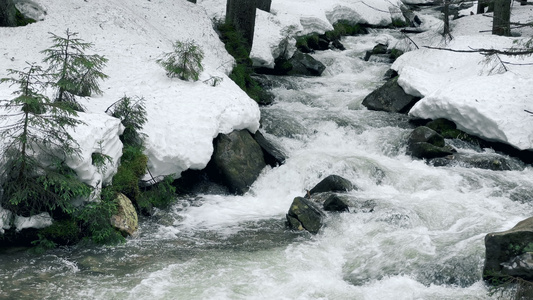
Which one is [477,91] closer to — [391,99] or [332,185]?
[391,99]

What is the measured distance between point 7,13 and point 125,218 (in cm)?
614

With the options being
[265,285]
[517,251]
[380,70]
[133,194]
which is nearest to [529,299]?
[517,251]

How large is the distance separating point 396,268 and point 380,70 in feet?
36.0

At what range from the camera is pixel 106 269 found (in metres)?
6.23

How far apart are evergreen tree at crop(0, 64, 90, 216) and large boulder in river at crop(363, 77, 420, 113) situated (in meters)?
8.37

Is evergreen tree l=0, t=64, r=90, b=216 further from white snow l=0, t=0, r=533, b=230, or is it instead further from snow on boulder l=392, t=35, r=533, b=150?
snow on boulder l=392, t=35, r=533, b=150

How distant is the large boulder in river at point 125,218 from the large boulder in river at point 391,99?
7596 mm

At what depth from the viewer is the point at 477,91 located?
37.3 ft

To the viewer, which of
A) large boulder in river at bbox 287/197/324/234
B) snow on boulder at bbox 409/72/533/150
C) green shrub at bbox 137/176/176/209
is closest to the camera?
large boulder in river at bbox 287/197/324/234

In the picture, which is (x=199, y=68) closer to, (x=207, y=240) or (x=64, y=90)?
(x=64, y=90)

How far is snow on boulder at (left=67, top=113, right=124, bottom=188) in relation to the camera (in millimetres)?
6926

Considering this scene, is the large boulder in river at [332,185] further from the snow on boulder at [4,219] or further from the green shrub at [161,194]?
the snow on boulder at [4,219]

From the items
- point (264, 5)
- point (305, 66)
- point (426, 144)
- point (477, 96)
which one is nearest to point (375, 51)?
point (305, 66)

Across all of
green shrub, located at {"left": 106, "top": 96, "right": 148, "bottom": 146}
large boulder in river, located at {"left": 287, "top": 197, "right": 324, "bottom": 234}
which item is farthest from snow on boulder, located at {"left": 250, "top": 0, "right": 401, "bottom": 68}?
large boulder in river, located at {"left": 287, "top": 197, "right": 324, "bottom": 234}
